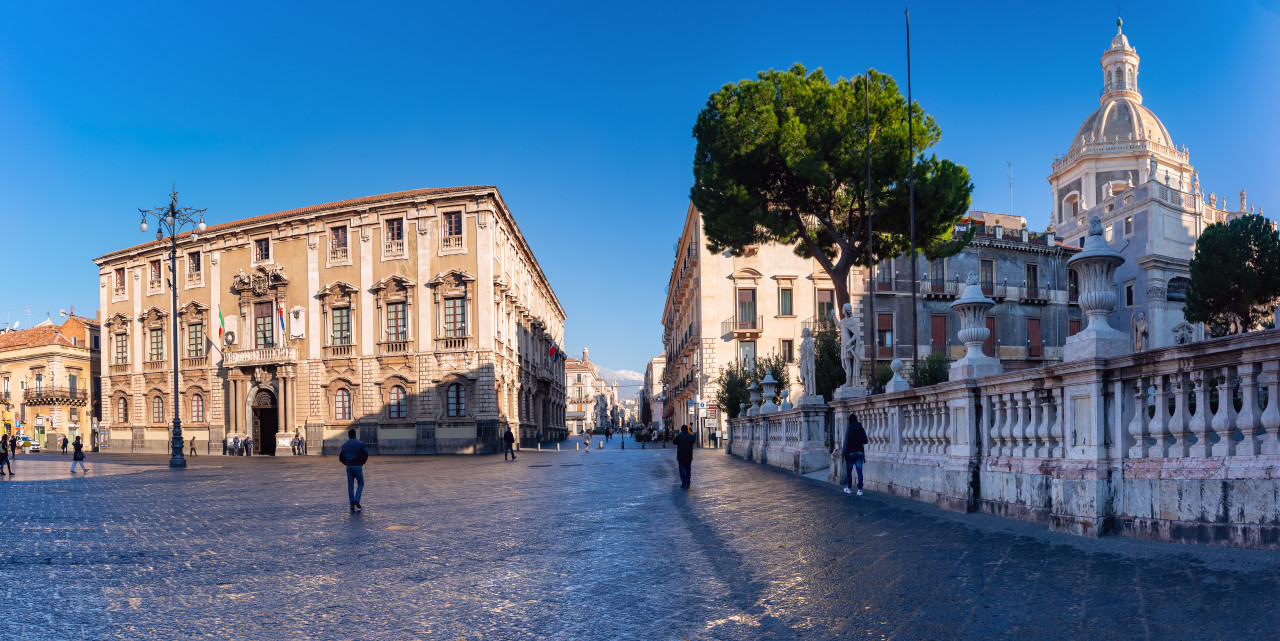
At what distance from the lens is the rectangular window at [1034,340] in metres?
48.0

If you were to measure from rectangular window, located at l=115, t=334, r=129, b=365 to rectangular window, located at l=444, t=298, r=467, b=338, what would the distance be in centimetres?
2265

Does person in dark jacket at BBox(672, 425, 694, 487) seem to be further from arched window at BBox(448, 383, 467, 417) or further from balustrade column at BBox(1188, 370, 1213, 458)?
arched window at BBox(448, 383, 467, 417)

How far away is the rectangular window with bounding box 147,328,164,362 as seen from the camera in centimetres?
4728

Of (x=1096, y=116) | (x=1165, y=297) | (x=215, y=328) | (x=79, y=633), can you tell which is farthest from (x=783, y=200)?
(x=1096, y=116)

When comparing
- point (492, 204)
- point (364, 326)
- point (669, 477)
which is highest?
point (492, 204)

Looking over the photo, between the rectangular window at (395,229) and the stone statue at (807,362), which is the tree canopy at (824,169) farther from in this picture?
the rectangular window at (395,229)

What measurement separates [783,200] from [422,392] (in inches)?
829

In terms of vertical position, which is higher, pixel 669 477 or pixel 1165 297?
pixel 1165 297

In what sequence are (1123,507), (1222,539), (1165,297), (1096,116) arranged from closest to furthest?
(1222,539) → (1123,507) → (1165,297) → (1096,116)

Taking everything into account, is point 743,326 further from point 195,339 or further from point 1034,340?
point 195,339

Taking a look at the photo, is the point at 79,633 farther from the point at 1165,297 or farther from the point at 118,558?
the point at 1165,297

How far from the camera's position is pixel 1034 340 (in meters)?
48.2

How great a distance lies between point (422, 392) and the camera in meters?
39.5

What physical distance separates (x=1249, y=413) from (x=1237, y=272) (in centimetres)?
4457
